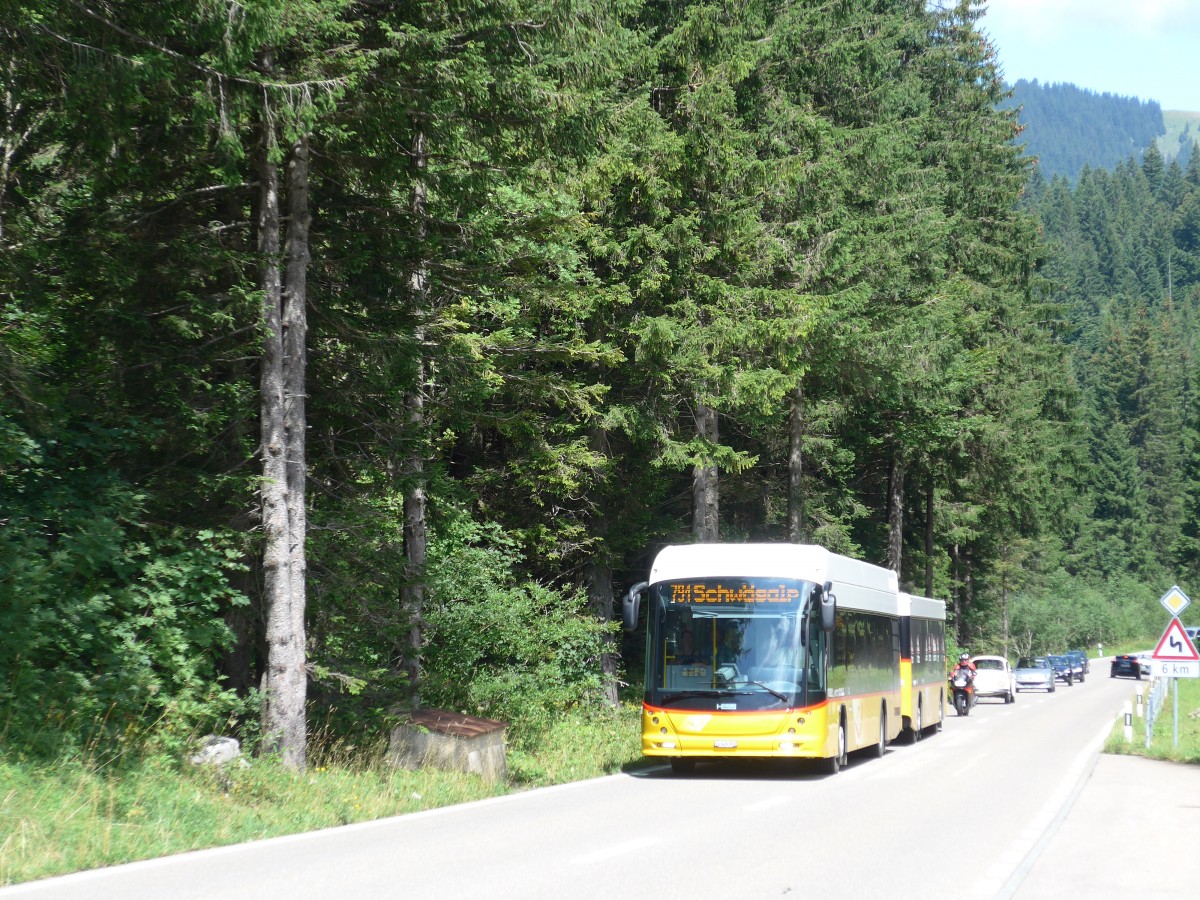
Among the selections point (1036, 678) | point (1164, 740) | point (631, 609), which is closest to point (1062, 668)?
point (1036, 678)

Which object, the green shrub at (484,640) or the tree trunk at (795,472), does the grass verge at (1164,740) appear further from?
the green shrub at (484,640)

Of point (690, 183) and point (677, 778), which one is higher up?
point (690, 183)

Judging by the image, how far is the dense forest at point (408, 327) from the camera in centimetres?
1284

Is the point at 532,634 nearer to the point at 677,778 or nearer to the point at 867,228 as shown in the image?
the point at 677,778

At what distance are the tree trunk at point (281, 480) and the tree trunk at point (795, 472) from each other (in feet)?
67.4

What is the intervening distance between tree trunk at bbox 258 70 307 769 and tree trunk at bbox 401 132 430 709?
4.51 feet

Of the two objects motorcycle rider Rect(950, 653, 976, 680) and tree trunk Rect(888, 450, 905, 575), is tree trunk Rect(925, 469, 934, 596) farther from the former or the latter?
motorcycle rider Rect(950, 653, 976, 680)

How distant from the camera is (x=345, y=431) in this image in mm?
16719

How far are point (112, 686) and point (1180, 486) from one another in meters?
134

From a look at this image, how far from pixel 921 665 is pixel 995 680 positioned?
813 inches

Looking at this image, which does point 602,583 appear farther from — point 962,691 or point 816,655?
point 962,691

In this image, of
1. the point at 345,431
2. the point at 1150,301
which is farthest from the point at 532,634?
the point at 1150,301

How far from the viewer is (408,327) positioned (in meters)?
16.0

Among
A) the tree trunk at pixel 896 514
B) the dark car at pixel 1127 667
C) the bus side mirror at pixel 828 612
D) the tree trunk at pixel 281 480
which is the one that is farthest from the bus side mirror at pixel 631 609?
the dark car at pixel 1127 667
